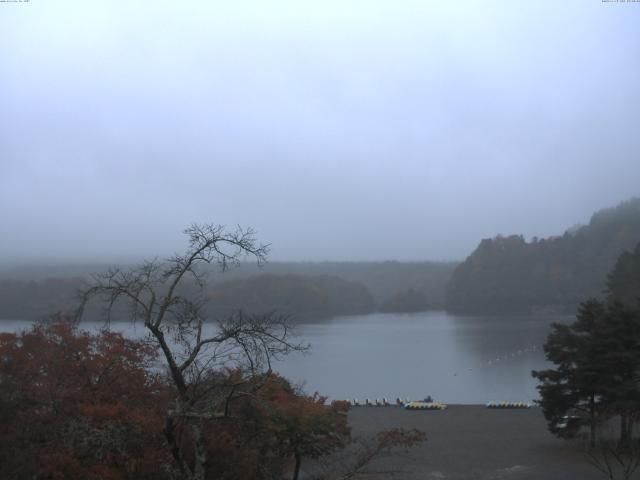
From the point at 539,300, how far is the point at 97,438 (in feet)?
284

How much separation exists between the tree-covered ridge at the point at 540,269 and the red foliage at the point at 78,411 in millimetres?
79168

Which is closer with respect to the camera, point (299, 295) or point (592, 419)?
point (592, 419)

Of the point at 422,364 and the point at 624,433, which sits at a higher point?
the point at 624,433

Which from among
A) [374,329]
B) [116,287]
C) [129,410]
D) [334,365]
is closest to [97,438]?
[129,410]

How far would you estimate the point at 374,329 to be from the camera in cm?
6178

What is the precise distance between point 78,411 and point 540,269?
88856mm

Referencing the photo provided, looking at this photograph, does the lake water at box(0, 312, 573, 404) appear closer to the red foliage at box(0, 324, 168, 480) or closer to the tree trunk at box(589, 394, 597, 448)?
the red foliage at box(0, 324, 168, 480)

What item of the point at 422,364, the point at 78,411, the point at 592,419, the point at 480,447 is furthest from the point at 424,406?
the point at 422,364

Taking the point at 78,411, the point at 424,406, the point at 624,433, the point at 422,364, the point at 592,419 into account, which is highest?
the point at 78,411

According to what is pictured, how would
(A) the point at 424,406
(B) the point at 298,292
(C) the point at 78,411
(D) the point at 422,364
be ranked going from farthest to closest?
(B) the point at 298,292, (D) the point at 422,364, (A) the point at 424,406, (C) the point at 78,411

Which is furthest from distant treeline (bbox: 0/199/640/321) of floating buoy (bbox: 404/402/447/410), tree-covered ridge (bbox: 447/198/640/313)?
floating buoy (bbox: 404/402/447/410)

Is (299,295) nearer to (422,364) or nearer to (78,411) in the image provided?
(422,364)

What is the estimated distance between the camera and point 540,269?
90188 millimetres

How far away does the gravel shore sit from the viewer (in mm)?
11148
